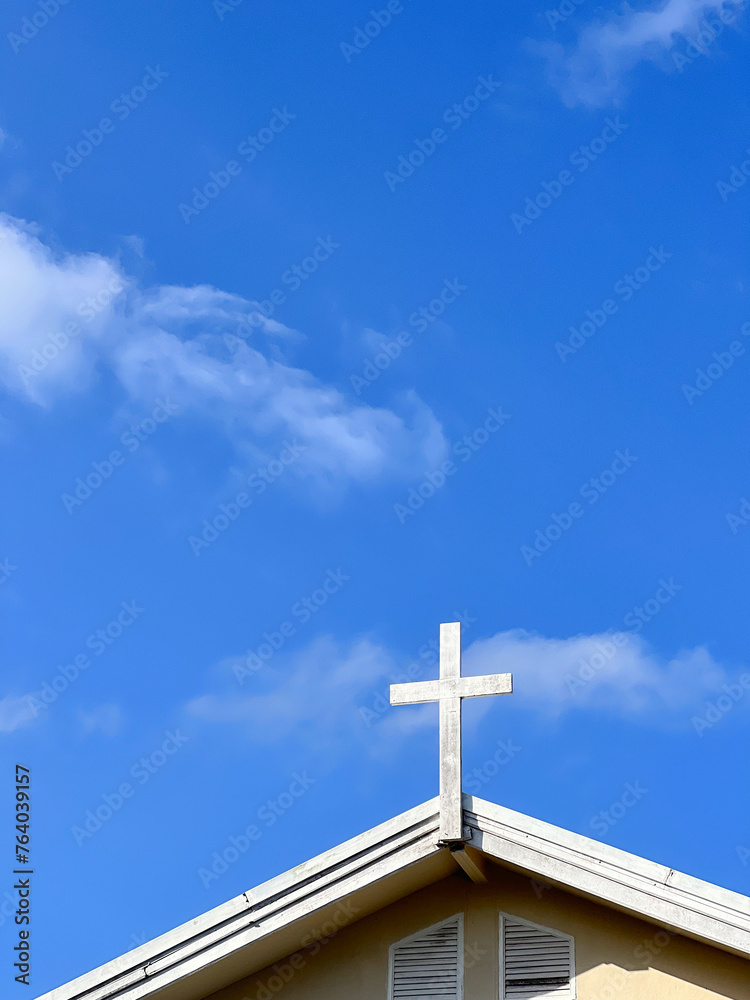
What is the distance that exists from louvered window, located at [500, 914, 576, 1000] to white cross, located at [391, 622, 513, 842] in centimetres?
122

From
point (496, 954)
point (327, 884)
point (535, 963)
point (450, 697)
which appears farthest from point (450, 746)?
point (535, 963)

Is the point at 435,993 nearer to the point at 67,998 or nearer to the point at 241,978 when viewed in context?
the point at 241,978

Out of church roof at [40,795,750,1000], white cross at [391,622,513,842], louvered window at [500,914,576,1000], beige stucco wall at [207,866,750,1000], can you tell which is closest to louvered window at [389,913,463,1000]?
beige stucco wall at [207,866,750,1000]

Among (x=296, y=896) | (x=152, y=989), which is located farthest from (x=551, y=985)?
(x=152, y=989)

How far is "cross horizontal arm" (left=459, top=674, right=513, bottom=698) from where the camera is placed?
494 inches

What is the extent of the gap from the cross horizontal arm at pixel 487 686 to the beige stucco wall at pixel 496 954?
67.5 inches

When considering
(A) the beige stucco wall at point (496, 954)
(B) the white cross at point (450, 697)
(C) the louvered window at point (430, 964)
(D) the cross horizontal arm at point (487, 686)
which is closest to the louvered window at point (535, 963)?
(A) the beige stucco wall at point (496, 954)

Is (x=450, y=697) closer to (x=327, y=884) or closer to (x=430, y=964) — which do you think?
(x=327, y=884)

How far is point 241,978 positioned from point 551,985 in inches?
114

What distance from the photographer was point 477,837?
12320mm

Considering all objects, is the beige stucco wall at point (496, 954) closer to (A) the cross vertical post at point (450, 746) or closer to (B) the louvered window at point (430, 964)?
(B) the louvered window at point (430, 964)

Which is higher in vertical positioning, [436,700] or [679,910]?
[436,700]

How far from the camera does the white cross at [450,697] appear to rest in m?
12.2

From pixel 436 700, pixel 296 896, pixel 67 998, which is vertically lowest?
pixel 67 998
